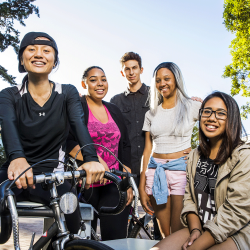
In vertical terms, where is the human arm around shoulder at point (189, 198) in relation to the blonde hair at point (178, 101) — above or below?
below

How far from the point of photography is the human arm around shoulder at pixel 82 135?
1781 mm

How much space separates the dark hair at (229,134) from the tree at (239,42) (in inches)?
511

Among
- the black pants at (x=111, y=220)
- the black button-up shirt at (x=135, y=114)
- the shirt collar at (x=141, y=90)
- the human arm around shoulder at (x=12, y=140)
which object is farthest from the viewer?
the shirt collar at (x=141, y=90)

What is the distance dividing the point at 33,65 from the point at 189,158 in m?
1.46

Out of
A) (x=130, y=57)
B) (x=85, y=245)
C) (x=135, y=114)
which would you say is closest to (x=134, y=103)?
(x=135, y=114)

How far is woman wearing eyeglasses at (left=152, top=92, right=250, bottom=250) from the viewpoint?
205cm

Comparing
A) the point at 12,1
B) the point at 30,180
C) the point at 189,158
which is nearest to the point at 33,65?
the point at 30,180

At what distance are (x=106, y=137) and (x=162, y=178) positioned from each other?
0.70 metres

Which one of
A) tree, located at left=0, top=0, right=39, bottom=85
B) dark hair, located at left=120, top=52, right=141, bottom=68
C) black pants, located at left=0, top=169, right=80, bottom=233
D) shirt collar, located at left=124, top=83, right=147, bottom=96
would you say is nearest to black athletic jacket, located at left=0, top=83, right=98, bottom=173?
black pants, located at left=0, top=169, right=80, bottom=233

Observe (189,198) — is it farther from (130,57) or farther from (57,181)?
(130,57)

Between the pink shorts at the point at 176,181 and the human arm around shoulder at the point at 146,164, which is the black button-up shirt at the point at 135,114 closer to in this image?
the human arm around shoulder at the point at 146,164

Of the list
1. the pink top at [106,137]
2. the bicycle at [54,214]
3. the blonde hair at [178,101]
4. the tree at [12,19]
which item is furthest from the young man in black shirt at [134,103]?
Result: the tree at [12,19]

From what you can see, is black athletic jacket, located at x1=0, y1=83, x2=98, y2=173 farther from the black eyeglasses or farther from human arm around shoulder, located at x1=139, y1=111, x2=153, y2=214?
human arm around shoulder, located at x1=139, y1=111, x2=153, y2=214

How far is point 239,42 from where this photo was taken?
47.1 feet
